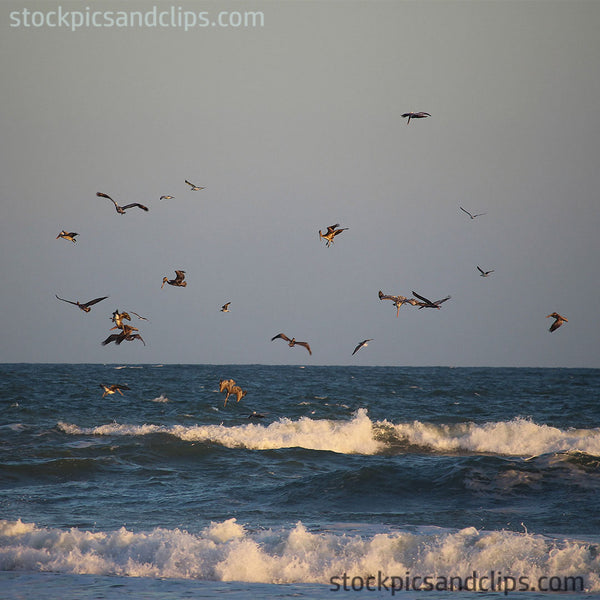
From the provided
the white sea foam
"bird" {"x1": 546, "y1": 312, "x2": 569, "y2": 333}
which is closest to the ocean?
the white sea foam

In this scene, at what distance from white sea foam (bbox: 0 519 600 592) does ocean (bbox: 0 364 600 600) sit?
0.10ft

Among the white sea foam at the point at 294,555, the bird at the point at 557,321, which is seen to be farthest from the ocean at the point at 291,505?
the bird at the point at 557,321

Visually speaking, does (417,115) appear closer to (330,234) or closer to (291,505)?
(330,234)

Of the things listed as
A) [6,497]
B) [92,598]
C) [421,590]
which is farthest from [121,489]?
[421,590]

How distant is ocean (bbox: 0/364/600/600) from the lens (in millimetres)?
11656

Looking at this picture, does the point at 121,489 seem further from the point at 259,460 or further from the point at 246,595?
the point at 246,595

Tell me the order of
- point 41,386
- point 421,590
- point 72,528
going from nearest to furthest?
point 421,590, point 72,528, point 41,386

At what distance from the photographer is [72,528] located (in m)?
13.5

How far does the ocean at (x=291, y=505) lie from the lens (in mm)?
11656

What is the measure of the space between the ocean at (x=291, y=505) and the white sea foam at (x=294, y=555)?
0.10 feet

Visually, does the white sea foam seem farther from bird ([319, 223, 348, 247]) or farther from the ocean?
bird ([319, 223, 348, 247])

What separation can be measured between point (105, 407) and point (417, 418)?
13.7 metres

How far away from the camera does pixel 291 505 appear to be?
54.8 feet

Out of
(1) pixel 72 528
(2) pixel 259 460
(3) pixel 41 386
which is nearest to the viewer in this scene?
(1) pixel 72 528
